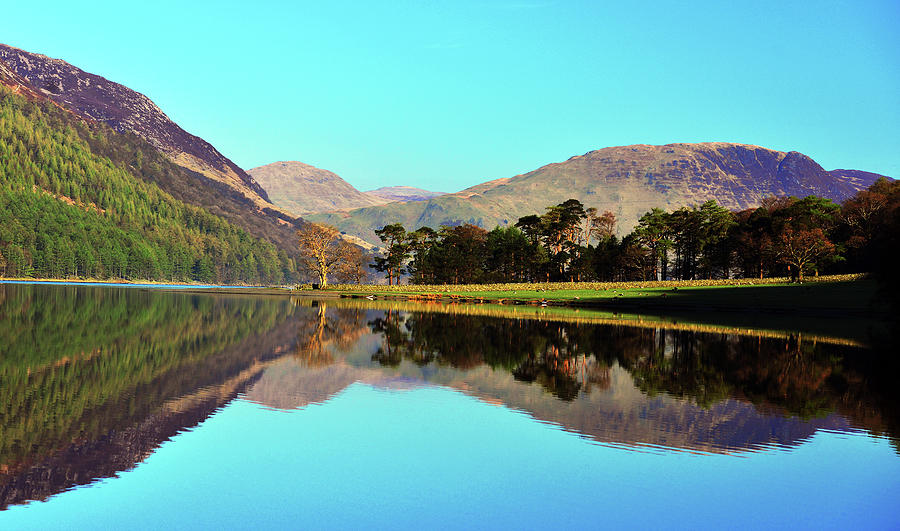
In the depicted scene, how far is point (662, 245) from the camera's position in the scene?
142625 millimetres

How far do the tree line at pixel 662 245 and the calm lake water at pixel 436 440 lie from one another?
103732mm

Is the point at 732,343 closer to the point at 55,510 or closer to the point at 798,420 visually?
the point at 798,420

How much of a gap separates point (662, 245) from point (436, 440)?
13407 cm

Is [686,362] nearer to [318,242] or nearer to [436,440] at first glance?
[436,440]

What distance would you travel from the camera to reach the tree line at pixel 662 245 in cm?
12450

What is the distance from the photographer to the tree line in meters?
124

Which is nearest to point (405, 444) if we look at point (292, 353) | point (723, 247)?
point (292, 353)

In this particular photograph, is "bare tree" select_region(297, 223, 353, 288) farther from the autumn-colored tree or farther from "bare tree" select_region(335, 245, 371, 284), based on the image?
the autumn-colored tree

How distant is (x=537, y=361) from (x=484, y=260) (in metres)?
133

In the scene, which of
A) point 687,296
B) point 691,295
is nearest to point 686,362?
point 687,296

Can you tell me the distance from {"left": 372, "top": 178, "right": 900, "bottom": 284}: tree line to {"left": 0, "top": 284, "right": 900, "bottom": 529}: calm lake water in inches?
4084

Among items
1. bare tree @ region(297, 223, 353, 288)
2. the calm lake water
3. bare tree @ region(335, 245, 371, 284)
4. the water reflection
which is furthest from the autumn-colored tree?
the calm lake water

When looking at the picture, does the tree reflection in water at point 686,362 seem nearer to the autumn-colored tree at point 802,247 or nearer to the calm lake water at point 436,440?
the calm lake water at point 436,440

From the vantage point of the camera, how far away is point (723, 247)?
145 metres
